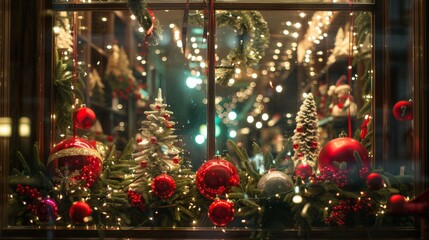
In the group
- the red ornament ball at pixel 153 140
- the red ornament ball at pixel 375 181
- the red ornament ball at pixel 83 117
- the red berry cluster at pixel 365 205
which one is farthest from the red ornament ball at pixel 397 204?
the red ornament ball at pixel 83 117

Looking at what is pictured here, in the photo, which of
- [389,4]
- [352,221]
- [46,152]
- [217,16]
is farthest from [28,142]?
[389,4]

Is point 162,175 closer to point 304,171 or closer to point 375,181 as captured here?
point 304,171

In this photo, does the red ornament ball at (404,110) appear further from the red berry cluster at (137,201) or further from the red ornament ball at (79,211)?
the red ornament ball at (79,211)

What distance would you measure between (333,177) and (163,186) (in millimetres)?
994

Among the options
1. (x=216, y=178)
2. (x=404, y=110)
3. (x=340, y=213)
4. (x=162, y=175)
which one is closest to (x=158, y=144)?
(x=162, y=175)

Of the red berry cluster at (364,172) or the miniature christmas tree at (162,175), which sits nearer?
the red berry cluster at (364,172)

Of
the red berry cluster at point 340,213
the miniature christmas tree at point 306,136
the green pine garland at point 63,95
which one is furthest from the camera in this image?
the green pine garland at point 63,95

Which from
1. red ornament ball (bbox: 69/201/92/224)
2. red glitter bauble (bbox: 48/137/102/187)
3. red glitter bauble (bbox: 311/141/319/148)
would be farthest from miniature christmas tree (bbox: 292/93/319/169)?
red ornament ball (bbox: 69/201/92/224)

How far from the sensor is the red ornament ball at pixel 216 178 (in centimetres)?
460

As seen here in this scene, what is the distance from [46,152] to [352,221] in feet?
6.69

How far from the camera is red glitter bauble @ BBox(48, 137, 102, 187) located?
483 cm

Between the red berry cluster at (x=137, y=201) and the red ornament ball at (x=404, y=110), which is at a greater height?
the red ornament ball at (x=404, y=110)

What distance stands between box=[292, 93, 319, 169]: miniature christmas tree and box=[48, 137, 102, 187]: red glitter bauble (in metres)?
1.29

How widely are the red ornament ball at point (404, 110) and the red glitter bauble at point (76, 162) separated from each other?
1.86m
